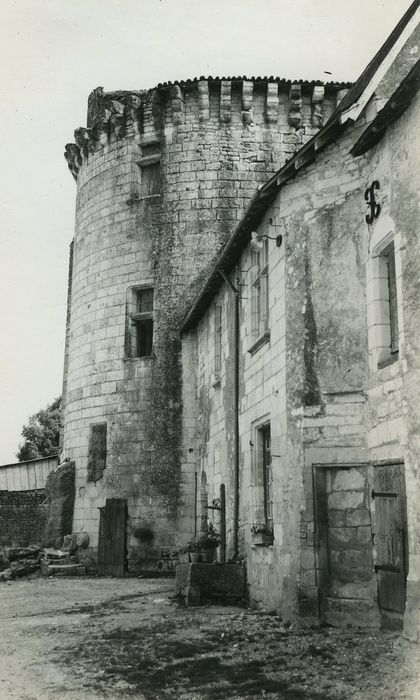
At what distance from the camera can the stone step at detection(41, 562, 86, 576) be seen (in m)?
15.2

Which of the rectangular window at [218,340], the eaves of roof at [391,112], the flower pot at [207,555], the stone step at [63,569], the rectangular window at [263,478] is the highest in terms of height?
the eaves of roof at [391,112]

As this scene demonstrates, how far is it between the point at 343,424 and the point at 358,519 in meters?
1.02

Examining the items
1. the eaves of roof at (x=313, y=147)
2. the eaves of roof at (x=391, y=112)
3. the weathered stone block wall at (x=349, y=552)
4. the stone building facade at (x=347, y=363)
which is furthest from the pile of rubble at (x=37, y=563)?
the eaves of roof at (x=391, y=112)

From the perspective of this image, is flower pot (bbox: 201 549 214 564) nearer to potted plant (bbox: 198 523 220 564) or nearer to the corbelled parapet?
potted plant (bbox: 198 523 220 564)

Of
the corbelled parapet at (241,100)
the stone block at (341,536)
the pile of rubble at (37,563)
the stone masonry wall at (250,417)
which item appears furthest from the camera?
the corbelled parapet at (241,100)

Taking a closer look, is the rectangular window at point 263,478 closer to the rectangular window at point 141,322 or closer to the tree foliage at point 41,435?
the rectangular window at point 141,322

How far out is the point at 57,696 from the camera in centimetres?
514

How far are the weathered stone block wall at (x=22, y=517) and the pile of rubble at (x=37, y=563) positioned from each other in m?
2.45

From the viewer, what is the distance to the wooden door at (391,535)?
6969 mm

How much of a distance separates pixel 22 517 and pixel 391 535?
14.6 meters

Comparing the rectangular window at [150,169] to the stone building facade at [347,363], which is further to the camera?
the rectangular window at [150,169]

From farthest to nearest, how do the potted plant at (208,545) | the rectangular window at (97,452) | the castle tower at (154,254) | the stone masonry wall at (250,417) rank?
the rectangular window at (97,452) → the castle tower at (154,254) → the potted plant at (208,545) → the stone masonry wall at (250,417)

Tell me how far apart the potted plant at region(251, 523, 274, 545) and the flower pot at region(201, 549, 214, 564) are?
1.54 metres

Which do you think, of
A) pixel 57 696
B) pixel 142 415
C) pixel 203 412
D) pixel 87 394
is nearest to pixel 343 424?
pixel 57 696
